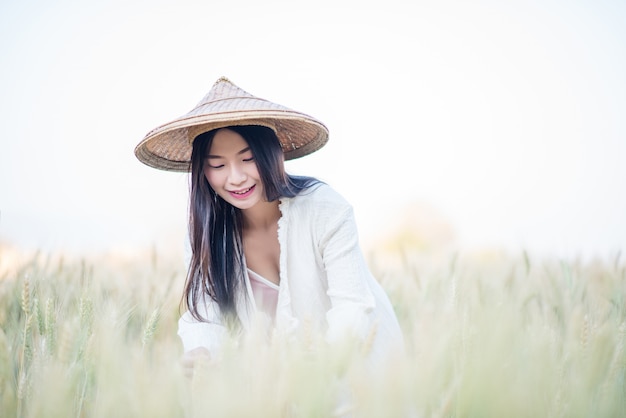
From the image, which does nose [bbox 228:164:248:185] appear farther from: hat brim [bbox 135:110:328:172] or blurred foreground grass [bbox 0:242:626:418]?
blurred foreground grass [bbox 0:242:626:418]

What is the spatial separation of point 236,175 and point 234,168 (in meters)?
0.03

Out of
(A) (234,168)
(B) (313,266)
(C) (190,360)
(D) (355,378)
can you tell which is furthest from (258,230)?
(D) (355,378)

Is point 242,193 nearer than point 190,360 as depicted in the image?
No

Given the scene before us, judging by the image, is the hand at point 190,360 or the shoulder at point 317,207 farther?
the shoulder at point 317,207

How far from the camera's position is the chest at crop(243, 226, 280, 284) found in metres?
1.85

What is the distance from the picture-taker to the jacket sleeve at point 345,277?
1.36 meters

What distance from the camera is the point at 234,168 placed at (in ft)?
4.98

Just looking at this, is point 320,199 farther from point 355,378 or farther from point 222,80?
point 355,378

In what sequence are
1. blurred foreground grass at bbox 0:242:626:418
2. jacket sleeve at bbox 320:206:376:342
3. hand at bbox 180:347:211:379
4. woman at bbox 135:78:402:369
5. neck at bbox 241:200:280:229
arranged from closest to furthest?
1. blurred foreground grass at bbox 0:242:626:418
2. hand at bbox 180:347:211:379
3. jacket sleeve at bbox 320:206:376:342
4. woman at bbox 135:78:402:369
5. neck at bbox 241:200:280:229

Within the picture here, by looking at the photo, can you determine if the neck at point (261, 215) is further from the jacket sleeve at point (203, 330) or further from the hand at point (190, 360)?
the hand at point (190, 360)

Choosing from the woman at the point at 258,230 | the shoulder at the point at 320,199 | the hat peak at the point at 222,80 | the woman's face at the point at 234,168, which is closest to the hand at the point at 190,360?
the woman at the point at 258,230

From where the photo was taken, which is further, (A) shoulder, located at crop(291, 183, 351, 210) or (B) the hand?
(A) shoulder, located at crop(291, 183, 351, 210)

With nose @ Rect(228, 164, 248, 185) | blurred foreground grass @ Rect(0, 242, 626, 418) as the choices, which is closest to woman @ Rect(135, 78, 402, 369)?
nose @ Rect(228, 164, 248, 185)

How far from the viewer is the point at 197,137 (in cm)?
161
